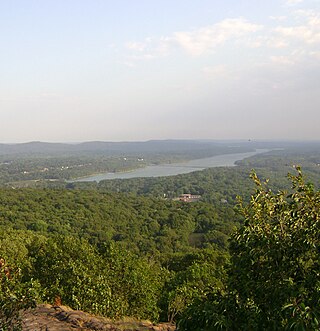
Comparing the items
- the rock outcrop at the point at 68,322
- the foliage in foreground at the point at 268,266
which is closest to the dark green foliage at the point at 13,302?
the foliage in foreground at the point at 268,266

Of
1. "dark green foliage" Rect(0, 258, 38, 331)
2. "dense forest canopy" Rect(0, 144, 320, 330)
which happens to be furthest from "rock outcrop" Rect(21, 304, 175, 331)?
"dark green foliage" Rect(0, 258, 38, 331)

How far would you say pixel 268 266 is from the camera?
5148 millimetres

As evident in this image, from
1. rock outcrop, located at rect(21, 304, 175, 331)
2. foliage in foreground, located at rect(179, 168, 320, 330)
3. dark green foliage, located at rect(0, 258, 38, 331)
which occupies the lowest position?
rock outcrop, located at rect(21, 304, 175, 331)

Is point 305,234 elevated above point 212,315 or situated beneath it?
elevated above

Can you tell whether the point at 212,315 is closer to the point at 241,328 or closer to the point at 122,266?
the point at 241,328

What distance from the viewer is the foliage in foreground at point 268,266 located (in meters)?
4.62

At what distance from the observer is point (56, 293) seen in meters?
13.5

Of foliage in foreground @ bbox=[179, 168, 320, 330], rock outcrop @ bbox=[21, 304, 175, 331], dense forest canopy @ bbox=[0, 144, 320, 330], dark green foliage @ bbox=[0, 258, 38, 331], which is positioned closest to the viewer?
foliage in foreground @ bbox=[179, 168, 320, 330]

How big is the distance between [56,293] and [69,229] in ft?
151

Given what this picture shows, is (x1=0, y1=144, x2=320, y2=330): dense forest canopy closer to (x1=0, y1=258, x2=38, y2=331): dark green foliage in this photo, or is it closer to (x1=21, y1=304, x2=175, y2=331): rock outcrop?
(x1=0, y1=258, x2=38, y2=331): dark green foliage

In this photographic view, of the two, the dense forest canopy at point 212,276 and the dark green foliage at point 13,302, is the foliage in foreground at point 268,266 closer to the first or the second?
the dense forest canopy at point 212,276

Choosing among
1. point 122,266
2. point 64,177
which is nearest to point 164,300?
point 122,266

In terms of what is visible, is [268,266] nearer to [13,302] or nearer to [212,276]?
[13,302]

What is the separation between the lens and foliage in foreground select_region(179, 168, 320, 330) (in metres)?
4.62
